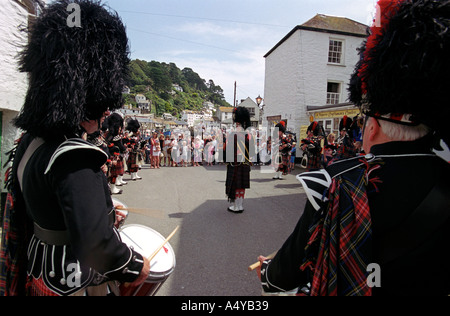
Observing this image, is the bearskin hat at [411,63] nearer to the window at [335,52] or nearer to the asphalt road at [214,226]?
the asphalt road at [214,226]

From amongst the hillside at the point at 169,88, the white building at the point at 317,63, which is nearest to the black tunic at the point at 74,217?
the white building at the point at 317,63

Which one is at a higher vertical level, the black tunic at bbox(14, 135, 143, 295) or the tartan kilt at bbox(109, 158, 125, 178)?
the black tunic at bbox(14, 135, 143, 295)

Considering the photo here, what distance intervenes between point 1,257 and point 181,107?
116 meters

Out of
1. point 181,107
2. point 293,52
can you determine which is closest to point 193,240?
point 293,52

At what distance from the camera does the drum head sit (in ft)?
5.62

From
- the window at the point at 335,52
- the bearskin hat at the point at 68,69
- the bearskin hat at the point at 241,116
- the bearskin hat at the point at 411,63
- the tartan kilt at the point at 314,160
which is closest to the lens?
the bearskin hat at the point at 411,63

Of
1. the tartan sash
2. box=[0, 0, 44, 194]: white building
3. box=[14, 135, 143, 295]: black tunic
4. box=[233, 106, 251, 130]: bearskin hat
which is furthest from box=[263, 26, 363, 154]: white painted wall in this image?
box=[14, 135, 143, 295]: black tunic

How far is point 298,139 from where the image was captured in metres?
15.4

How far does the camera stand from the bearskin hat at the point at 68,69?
4.18ft

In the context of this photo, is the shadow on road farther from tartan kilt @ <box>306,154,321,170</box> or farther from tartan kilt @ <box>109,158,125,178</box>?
tartan kilt @ <box>109,158,125,178</box>

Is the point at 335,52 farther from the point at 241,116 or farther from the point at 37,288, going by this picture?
the point at 37,288

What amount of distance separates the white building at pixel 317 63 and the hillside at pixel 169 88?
58.9 meters

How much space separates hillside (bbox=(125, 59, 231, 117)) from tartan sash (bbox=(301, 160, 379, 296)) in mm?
71919

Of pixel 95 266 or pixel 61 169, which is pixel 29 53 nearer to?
pixel 61 169
